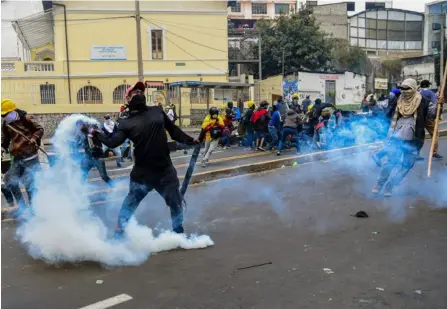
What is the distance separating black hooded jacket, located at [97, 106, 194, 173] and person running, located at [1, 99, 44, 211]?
2.01 meters

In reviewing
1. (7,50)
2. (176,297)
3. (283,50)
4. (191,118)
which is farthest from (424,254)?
(7,50)

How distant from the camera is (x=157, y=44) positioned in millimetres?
31922

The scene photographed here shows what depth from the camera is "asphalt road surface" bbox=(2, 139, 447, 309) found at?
12.9ft

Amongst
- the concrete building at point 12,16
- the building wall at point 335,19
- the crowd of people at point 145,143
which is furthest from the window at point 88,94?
the building wall at point 335,19

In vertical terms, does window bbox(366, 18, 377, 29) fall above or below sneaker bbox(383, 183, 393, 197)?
above

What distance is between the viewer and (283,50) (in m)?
35.9

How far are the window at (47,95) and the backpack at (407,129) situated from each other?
23088mm

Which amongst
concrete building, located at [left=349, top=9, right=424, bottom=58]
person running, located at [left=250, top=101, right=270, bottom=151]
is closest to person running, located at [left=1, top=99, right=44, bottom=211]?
person running, located at [left=250, top=101, right=270, bottom=151]

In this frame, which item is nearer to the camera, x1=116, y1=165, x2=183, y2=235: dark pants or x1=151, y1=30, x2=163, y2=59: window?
x1=116, y1=165, x2=183, y2=235: dark pants

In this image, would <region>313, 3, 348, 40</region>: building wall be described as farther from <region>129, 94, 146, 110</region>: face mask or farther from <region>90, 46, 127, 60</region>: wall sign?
<region>129, 94, 146, 110</region>: face mask

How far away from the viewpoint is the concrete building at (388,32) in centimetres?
4941

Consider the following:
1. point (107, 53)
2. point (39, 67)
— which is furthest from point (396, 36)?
point (39, 67)

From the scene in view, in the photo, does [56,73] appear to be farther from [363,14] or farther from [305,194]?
[363,14]

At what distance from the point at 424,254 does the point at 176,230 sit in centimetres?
261
